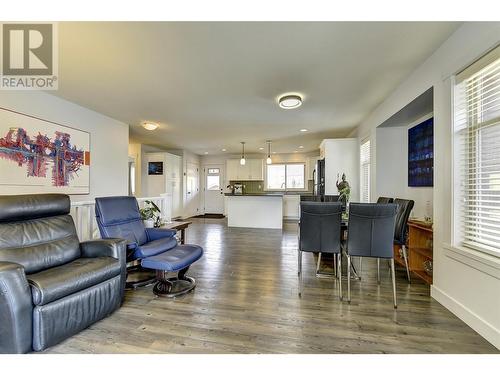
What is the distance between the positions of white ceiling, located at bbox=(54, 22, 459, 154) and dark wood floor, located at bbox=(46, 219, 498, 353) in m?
2.47

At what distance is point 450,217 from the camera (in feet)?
7.14

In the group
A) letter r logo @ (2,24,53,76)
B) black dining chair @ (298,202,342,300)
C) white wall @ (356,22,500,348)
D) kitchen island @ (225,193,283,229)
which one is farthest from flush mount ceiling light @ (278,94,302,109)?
kitchen island @ (225,193,283,229)

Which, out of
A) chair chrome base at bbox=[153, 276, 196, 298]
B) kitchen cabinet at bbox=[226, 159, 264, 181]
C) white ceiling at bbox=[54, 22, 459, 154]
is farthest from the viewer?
kitchen cabinet at bbox=[226, 159, 264, 181]

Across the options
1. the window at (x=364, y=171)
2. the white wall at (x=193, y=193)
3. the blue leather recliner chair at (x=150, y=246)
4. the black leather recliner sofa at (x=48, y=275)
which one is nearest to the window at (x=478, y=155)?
the window at (x=364, y=171)

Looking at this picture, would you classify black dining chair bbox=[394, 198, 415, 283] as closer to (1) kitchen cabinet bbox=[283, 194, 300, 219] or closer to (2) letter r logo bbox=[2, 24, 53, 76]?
(2) letter r logo bbox=[2, 24, 53, 76]

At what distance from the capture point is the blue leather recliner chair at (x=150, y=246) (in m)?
2.41

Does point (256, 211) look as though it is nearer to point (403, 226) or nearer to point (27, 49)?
point (403, 226)

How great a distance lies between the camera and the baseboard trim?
1675 millimetres

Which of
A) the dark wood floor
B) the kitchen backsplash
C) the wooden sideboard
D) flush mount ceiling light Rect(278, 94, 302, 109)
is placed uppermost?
flush mount ceiling light Rect(278, 94, 302, 109)

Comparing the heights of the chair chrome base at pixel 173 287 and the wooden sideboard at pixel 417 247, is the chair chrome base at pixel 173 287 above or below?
below

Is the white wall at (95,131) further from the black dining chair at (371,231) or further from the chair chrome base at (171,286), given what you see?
the black dining chair at (371,231)

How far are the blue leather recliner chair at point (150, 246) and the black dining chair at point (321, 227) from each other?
1.28 m
